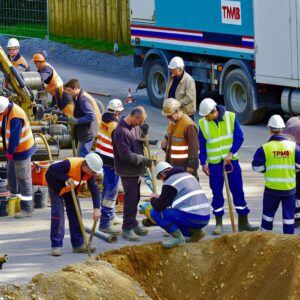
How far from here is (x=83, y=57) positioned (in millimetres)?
34031

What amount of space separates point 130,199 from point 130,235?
0.47m

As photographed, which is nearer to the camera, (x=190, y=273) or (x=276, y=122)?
(x=190, y=273)

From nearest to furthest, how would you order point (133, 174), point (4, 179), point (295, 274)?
point (295, 274)
point (133, 174)
point (4, 179)

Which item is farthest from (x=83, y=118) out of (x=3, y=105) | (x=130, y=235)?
(x=130, y=235)

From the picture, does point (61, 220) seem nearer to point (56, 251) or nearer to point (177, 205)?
point (56, 251)

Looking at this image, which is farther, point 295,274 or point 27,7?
point 27,7

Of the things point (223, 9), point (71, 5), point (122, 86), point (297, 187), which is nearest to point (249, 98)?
point (223, 9)

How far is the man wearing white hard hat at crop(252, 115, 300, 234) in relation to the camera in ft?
51.0

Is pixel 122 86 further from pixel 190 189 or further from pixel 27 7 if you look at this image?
pixel 190 189

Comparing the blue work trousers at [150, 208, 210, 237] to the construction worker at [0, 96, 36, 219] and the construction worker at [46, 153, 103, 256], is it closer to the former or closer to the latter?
the construction worker at [46, 153, 103, 256]

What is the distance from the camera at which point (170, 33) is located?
26656mm

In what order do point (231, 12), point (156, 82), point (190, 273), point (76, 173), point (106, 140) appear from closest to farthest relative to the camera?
point (190, 273)
point (76, 173)
point (106, 140)
point (231, 12)
point (156, 82)

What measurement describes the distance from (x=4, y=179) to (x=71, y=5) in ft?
58.1

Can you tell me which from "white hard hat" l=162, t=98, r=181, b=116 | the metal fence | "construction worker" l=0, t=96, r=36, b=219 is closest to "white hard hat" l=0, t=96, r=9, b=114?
"construction worker" l=0, t=96, r=36, b=219
